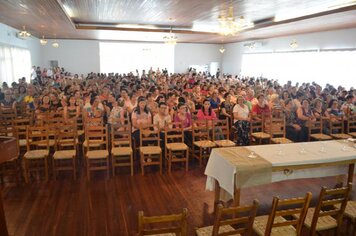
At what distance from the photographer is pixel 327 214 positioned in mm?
3312

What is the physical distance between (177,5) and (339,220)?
6.85 m

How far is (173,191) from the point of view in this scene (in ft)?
17.7

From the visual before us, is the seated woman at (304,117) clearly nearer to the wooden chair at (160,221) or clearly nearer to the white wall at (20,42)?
the wooden chair at (160,221)

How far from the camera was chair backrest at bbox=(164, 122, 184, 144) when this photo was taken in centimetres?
644

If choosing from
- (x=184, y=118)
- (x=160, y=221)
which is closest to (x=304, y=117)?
(x=184, y=118)

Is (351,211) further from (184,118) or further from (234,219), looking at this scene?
(184,118)

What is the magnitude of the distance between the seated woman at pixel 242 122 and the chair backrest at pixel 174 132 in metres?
1.66

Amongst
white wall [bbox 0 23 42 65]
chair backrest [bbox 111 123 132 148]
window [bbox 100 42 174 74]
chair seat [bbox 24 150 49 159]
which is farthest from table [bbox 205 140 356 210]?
window [bbox 100 42 174 74]

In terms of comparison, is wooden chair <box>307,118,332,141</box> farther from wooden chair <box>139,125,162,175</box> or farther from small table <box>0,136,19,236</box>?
small table <box>0,136,19,236</box>

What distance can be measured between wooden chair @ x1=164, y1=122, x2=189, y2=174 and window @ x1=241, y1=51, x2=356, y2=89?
33.9 feet

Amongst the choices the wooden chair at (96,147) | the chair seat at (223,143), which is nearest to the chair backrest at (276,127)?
the chair seat at (223,143)

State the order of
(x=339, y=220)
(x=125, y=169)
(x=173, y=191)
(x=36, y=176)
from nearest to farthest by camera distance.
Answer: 1. (x=339, y=220)
2. (x=173, y=191)
3. (x=36, y=176)
4. (x=125, y=169)

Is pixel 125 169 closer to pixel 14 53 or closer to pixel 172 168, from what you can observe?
pixel 172 168

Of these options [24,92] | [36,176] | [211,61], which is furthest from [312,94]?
[211,61]
